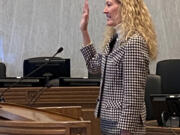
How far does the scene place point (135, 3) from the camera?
2436mm

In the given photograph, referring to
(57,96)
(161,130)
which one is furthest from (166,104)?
(57,96)

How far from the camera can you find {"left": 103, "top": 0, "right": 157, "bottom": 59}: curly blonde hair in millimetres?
2357

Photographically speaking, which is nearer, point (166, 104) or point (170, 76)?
point (166, 104)

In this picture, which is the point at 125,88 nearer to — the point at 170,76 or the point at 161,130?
the point at 161,130

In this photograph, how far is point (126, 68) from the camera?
2275mm

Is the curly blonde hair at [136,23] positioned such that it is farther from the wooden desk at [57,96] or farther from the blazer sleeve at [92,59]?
the wooden desk at [57,96]

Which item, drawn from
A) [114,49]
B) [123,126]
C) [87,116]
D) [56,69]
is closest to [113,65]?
[114,49]

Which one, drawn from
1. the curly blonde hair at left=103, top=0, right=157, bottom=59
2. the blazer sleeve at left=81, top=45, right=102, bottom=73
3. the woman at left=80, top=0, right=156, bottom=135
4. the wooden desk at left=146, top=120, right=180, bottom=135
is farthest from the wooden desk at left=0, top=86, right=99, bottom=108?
the curly blonde hair at left=103, top=0, right=157, bottom=59

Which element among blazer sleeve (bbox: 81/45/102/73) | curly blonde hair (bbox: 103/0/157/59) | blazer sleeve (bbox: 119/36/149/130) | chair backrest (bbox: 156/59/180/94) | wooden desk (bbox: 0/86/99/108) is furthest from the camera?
chair backrest (bbox: 156/59/180/94)

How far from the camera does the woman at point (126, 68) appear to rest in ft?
7.36

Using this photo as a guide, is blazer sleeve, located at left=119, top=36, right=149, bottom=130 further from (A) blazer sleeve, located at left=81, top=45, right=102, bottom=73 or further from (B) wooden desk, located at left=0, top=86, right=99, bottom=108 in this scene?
(B) wooden desk, located at left=0, top=86, right=99, bottom=108

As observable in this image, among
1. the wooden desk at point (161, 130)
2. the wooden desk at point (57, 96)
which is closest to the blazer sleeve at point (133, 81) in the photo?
the wooden desk at point (161, 130)

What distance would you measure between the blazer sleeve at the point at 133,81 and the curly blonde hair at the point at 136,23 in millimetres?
60

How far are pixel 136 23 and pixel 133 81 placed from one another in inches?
13.8
